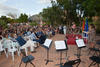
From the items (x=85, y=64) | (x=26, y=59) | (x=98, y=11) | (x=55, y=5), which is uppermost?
(x=55, y=5)

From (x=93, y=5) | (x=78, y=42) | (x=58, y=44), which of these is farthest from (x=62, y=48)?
(x=93, y=5)

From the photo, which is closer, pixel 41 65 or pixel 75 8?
pixel 41 65

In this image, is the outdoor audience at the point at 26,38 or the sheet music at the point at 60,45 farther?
the outdoor audience at the point at 26,38

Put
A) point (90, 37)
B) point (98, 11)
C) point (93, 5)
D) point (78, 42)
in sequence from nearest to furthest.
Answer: point (78, 42) < point (90, 37) < point (93, 5) < point (98, 11)

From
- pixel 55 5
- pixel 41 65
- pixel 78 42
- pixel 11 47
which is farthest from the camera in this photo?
pixel 55 5

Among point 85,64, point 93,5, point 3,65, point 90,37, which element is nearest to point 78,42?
point 85,64

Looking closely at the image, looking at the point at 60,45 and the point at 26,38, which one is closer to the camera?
the point at 60,45

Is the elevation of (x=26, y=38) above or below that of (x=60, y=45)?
below

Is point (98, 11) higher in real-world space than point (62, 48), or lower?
higher

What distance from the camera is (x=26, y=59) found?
10.3 feet

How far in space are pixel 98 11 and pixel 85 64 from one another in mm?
6889

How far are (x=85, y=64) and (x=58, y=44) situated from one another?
5.72 ft

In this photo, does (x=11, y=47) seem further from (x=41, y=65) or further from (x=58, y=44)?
(x=58, y=44)

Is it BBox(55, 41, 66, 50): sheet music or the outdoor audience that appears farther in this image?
the outdoor audience
